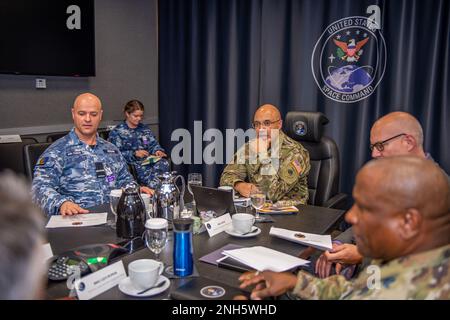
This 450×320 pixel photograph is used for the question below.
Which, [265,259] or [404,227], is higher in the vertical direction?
[404,227]

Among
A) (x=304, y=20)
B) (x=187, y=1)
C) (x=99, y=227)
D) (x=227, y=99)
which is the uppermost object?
(x=187, y=1)

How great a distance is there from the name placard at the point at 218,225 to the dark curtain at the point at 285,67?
2.50m

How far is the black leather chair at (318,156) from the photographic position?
9.43 feet

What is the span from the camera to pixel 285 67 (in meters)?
4.34

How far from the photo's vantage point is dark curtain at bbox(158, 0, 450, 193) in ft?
11.9

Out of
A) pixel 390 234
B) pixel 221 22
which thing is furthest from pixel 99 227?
pixel 221 22

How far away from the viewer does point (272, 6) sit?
171 inches

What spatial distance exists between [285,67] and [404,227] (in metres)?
3.57

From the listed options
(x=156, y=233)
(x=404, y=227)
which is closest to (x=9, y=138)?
(x=156, y=233)

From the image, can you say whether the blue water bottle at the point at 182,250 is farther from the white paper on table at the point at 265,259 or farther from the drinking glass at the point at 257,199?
the drinking glass at the point at 257,199

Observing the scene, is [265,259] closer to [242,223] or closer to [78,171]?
[242,223]
